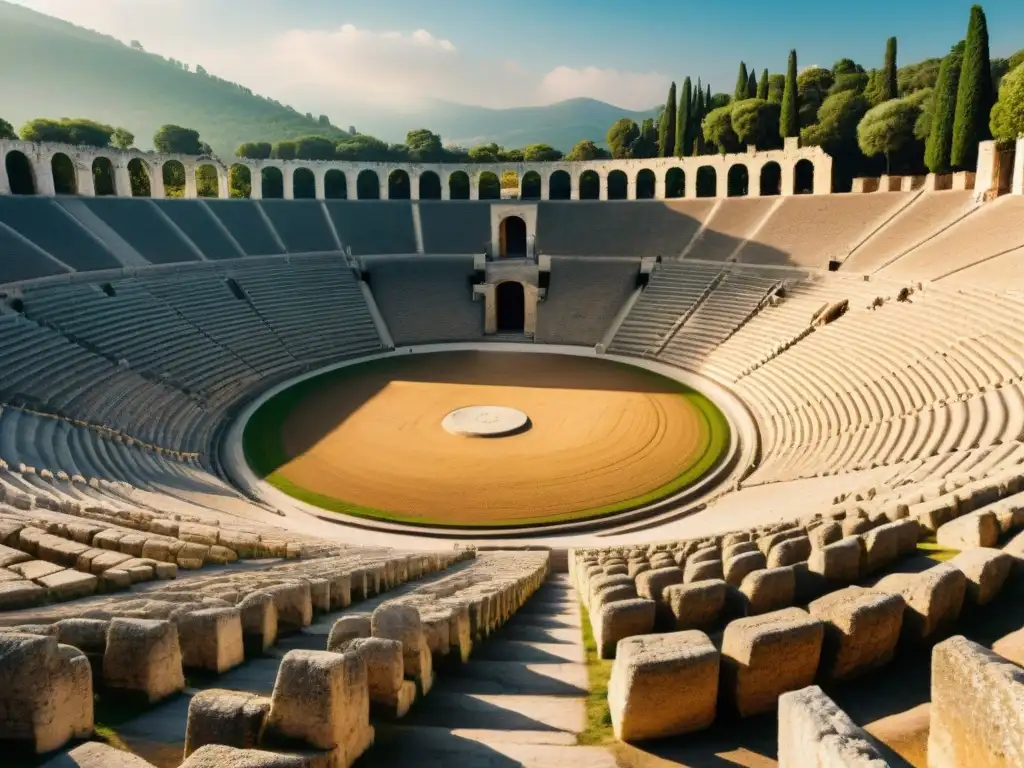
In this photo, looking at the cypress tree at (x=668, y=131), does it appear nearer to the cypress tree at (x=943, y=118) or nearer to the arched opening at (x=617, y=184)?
the arched opening at (x=617, y=184)

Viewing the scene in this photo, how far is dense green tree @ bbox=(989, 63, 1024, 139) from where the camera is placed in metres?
30.4

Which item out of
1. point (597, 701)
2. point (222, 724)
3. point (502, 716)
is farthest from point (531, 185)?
point (222, 724)

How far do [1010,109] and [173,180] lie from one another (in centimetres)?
5373

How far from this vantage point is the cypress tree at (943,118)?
34969 mm

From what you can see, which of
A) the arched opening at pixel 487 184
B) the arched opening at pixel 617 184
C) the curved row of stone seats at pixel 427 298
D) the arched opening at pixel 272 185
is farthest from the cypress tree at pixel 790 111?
the arched opening at pixel 272 185

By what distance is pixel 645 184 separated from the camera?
49.9m

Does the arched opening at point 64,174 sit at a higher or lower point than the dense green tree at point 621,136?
lower

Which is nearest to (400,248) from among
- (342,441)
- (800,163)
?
(342,441)

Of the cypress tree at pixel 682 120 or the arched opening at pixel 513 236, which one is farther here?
the cypress tree at pixel 682 120

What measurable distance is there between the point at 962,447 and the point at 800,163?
3346 centimetres

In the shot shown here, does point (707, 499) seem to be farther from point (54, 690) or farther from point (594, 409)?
point (54, 690)

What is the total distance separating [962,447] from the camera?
1516cm

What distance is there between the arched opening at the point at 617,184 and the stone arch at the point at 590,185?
3.04 ft

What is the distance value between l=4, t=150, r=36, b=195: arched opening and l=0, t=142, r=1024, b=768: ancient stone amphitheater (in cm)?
106
